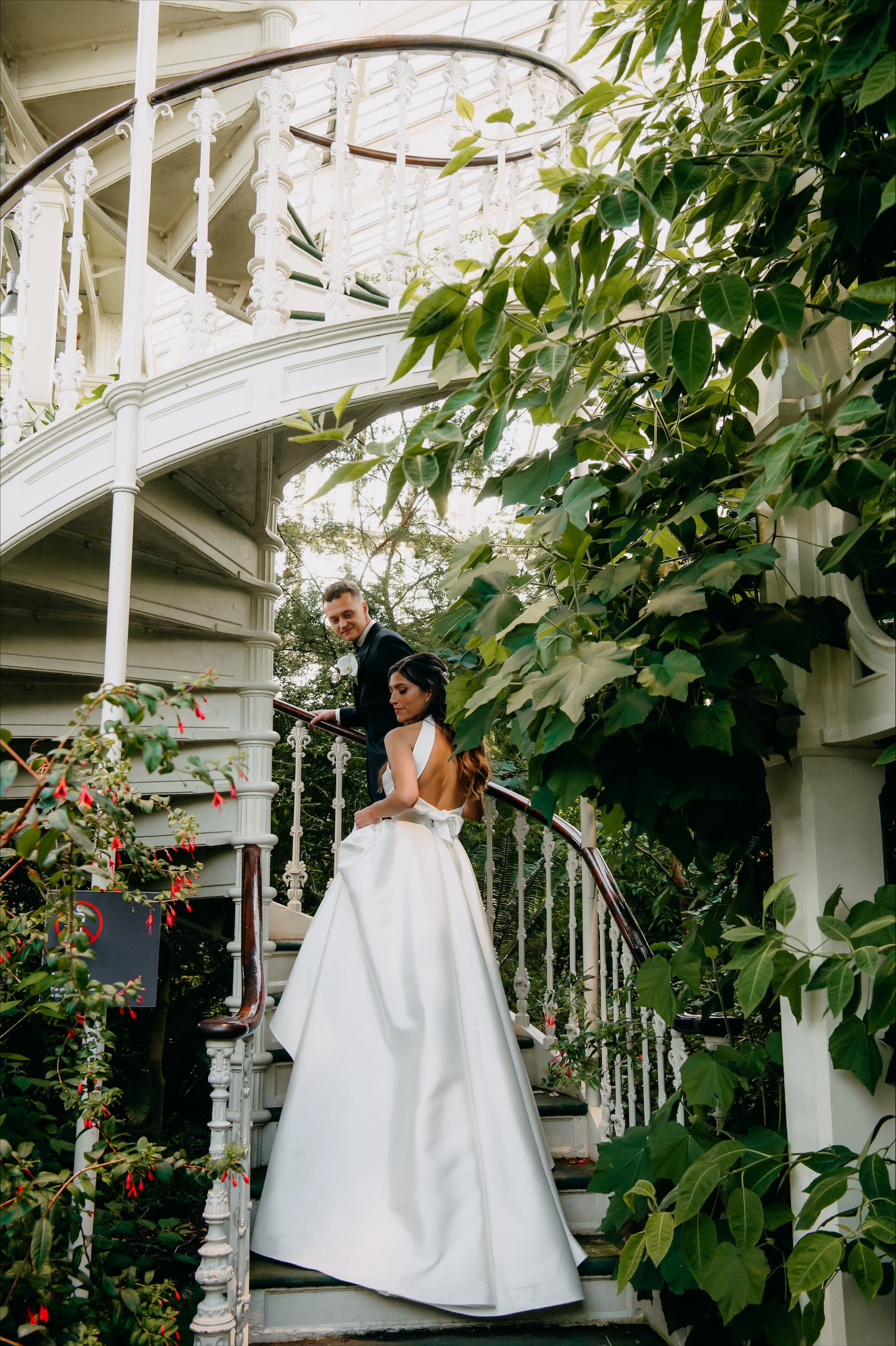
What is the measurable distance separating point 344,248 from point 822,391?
2.05 meters

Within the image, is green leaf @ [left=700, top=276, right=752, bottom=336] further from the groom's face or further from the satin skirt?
the groom's face

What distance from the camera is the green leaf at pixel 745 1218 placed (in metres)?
1.64

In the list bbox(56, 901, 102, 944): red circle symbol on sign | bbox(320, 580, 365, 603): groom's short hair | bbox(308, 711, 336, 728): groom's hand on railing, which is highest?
bbox(320, 580, 365, 603): groom's short hair

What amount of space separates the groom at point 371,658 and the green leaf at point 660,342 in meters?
2.00

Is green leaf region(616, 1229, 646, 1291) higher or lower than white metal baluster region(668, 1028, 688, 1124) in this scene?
lower

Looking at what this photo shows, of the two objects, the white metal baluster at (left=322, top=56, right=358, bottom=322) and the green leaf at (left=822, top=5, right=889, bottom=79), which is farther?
the white metal baluster at (left=322, top=56, right=358, bottom=322)

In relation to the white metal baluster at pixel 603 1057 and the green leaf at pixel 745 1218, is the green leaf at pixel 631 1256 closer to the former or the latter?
the green leaf at pixel 745 1218

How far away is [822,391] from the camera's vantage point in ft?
5.09

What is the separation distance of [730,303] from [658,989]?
1245 mm

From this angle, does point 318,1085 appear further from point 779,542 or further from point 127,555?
point 779,542

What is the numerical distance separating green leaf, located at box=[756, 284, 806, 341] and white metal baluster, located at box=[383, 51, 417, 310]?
1748 millimetres

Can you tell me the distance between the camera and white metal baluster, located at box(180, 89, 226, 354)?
3.11 meters

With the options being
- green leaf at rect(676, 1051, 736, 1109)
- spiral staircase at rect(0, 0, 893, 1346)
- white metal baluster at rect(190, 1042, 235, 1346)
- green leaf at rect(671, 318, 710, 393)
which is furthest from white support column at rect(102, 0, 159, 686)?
green leaf at rect(676, 1051, 736, 1109)

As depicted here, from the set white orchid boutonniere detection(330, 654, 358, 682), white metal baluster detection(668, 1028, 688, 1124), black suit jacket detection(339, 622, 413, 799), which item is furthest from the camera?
black suit jacket detection(339, 622, 413, 799)
